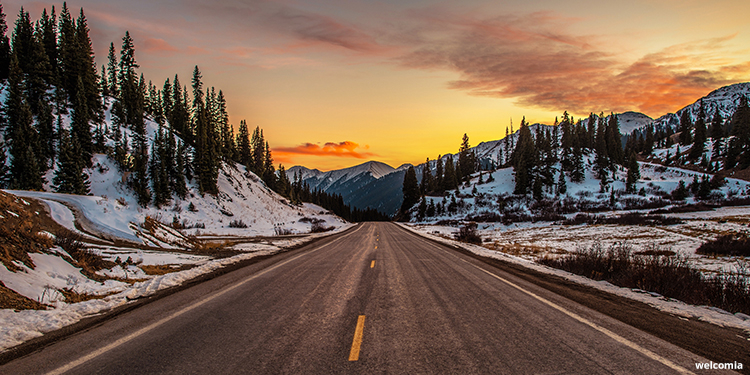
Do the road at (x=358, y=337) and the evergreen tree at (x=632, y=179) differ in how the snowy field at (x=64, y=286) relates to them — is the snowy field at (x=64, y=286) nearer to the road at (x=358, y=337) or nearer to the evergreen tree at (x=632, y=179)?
the road at (x=358, y=337)

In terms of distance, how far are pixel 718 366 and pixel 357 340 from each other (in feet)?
15.1

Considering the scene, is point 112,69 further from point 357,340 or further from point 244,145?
point 357,340

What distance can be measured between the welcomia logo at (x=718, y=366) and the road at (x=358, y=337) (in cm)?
9

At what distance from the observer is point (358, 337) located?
457 centimetres

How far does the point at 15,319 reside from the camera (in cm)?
509

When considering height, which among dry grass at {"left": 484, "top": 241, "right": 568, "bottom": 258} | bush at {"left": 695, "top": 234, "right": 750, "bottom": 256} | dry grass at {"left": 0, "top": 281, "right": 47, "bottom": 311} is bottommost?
dry grass at {"left": 484, "top": 241, "right": 568, "bottom": 258}

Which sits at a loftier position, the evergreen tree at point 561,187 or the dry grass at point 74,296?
the evergreen tree at point 561,187

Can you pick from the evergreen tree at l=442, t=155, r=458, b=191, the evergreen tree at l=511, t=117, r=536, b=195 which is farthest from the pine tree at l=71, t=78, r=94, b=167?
the evergreen tree at l=511, t=117, r=536, b=195

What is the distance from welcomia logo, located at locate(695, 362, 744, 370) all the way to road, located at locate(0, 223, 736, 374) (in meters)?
0.09

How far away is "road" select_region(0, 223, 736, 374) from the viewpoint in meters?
3.76

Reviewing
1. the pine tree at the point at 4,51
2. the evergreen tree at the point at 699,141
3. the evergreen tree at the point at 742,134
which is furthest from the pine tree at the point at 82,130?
the evergreen tree at the point at 699,141

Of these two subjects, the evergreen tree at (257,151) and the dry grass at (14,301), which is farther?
the evergreen tree at (257,151)

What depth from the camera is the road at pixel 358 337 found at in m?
3.76

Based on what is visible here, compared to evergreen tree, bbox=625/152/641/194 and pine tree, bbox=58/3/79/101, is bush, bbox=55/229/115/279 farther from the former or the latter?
evergreen tree, bbox=625/152/641/194
